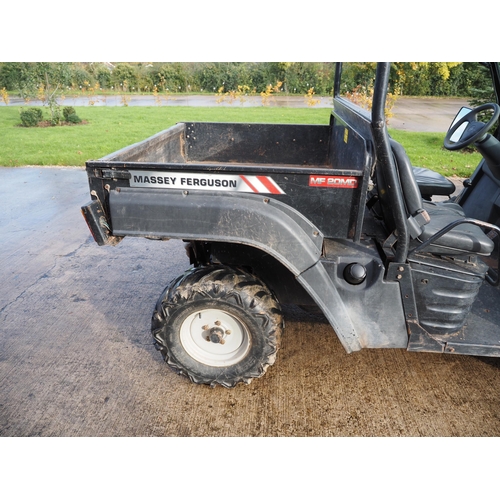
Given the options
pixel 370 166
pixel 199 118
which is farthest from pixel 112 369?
pixel 199 118

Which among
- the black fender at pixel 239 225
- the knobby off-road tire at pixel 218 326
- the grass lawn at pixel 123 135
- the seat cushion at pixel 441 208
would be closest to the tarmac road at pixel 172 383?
the knobby off-road tire at pixel 218 326

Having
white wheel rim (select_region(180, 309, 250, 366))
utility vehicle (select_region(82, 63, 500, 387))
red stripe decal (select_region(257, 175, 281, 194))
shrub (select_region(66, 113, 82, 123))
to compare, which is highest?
red stripe decal (select_region(257, 175, 281, 194))

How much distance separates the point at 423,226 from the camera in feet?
7.54

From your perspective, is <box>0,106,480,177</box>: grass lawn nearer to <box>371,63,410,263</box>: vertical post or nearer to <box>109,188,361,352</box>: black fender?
<box>371,63,410,263</box>: vertical post

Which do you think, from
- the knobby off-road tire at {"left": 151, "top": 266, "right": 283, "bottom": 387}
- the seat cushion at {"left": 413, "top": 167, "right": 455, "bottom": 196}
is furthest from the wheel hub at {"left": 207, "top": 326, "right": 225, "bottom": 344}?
the seat cushion at {"left": 413, "top": 167, "right": 455, "bottom": 196}

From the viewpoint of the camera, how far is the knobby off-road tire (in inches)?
88.7

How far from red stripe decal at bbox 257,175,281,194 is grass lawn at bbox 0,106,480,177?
5607mm

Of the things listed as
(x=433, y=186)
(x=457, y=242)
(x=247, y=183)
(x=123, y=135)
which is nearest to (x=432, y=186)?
(x=433, y=186)

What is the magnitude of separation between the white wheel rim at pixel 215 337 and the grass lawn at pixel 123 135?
5.66 meters

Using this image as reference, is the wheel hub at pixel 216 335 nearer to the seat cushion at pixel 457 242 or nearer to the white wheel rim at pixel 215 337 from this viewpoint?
the white wheel rim at pixel 215 337

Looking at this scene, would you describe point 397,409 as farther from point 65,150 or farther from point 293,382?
point 65,150

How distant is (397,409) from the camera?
2.36 m

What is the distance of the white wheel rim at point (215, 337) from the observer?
2406 mm
